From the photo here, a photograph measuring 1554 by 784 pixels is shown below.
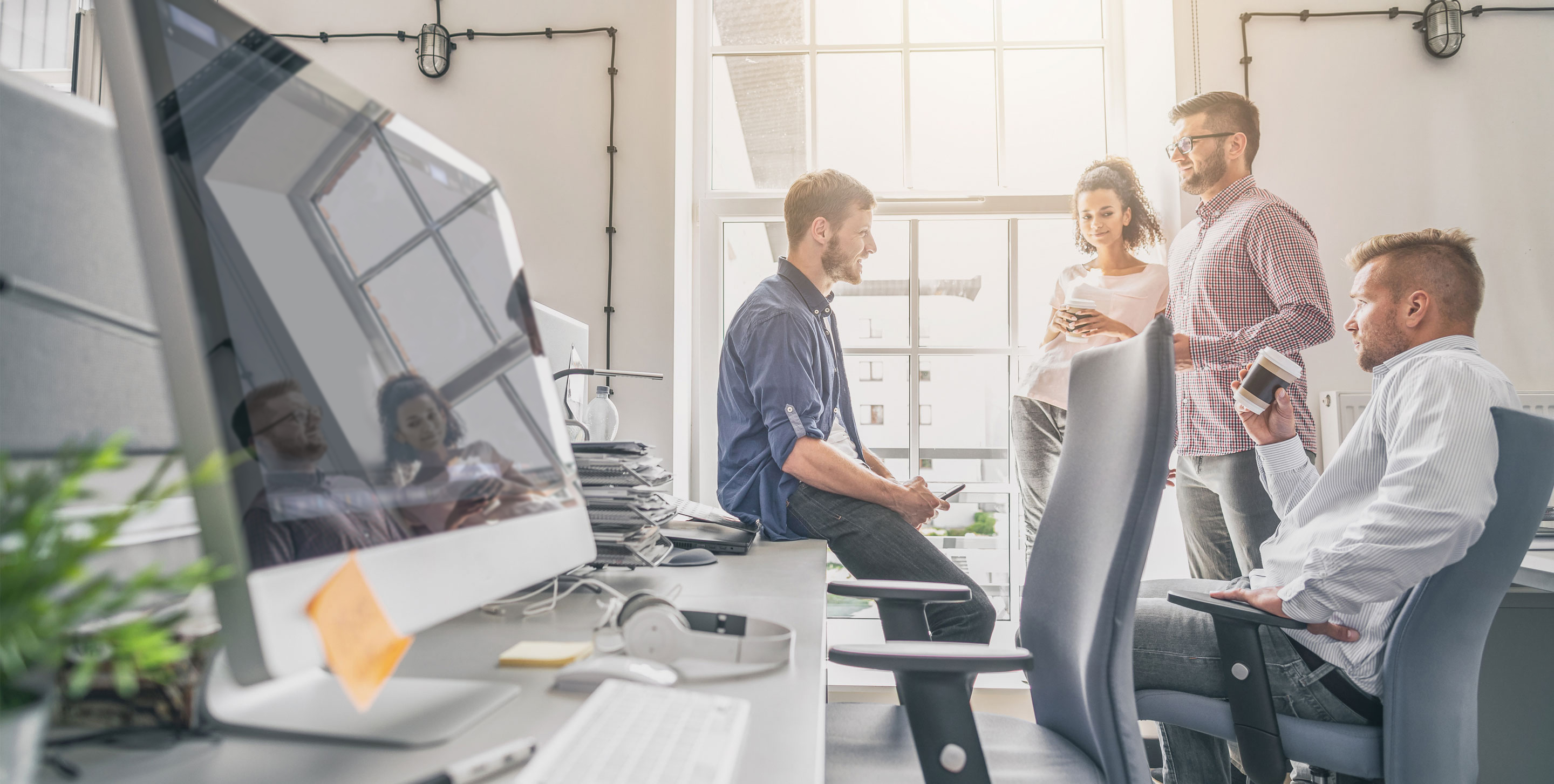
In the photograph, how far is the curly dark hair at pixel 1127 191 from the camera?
7.68ft

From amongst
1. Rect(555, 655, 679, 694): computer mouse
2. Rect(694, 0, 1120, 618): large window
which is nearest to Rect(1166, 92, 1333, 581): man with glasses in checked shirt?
Rect(694, 0, 1120, 618): large window

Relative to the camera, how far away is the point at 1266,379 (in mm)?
1676

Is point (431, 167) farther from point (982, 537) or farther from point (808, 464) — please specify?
point (982, 537)

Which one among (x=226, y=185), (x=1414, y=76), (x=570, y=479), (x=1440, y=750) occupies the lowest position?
(x=1440, y=750)

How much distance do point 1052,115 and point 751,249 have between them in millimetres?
1194

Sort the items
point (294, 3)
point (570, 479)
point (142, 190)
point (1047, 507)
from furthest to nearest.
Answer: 1. point (294, 3)
2. point (1047, 507)
3. point (570, 479)
4. point (142, 190)

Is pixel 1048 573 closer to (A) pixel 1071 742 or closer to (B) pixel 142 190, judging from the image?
(A) pixel 1071 742

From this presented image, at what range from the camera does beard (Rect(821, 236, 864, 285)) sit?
1.99m

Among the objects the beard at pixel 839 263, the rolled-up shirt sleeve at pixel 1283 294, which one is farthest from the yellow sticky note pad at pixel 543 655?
the rolled-up shirt sleeve at pixel 1283 294

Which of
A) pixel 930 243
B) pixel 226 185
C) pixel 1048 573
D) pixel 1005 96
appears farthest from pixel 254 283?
pixel 1005 96

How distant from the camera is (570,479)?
32.5 inches

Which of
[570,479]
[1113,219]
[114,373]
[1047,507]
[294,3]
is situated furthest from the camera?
[294,3]

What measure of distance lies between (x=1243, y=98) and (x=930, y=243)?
3.26 ft

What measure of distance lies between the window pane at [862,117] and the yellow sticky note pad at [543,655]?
222 cm
